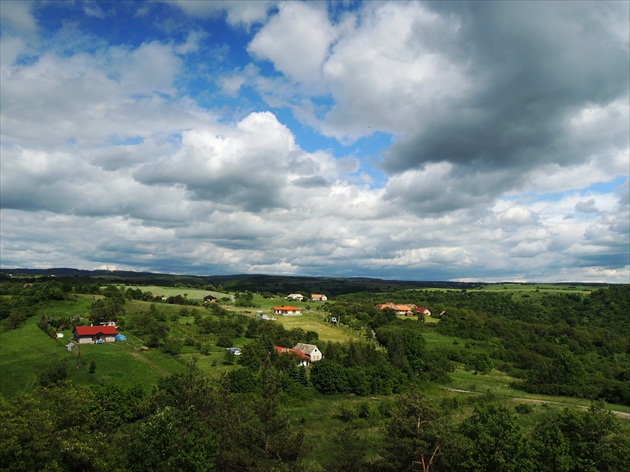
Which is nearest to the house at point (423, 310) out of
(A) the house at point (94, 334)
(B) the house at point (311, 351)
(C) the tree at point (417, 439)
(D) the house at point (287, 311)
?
(D) the house at point (287, 311)

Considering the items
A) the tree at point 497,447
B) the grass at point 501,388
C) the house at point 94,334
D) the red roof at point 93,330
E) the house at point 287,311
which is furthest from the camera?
the house at point 287,311

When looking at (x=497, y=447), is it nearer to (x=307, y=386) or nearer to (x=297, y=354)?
(x=307, y=386)

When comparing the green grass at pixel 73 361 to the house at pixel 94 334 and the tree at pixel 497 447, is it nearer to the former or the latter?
the house at pixel 94 334

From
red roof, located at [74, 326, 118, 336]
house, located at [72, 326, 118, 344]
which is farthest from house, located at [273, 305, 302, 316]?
house, located at [72, 326, 118, 344]

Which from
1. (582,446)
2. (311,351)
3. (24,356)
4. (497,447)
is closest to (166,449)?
(497,447)

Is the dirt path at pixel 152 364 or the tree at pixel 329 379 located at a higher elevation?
the dirt path at pixel 152 364

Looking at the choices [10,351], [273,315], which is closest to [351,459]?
[10,351]

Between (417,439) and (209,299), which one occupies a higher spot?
(417,439)

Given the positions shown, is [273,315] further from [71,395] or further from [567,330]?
[71,395]
